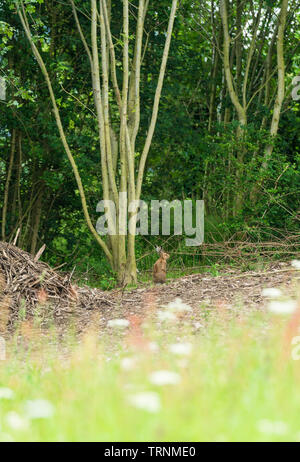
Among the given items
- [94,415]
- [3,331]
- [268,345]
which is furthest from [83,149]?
[94,415]

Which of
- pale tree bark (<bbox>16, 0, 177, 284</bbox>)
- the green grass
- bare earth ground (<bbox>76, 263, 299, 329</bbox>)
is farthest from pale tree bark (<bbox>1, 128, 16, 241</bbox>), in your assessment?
the green grass

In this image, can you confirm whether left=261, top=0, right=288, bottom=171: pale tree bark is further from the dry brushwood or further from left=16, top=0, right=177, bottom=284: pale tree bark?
the dry brushwood

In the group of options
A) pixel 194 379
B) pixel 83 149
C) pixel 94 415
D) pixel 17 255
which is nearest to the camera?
pixel 94 415

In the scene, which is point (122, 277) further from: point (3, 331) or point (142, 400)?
point (142, 400)

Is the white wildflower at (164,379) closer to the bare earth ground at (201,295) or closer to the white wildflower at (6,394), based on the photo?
the white wildflower at (6,394)

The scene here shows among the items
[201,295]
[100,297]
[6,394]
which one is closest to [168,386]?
[6,394]

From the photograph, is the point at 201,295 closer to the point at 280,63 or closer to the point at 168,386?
the point at 168,386

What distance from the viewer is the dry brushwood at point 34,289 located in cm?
467

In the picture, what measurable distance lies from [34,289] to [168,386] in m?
2.88

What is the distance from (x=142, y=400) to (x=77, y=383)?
0.89m

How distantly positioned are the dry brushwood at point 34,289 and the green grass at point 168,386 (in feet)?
3.02

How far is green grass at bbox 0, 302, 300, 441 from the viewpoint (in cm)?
182

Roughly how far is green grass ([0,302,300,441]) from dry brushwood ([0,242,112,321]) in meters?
0.92
